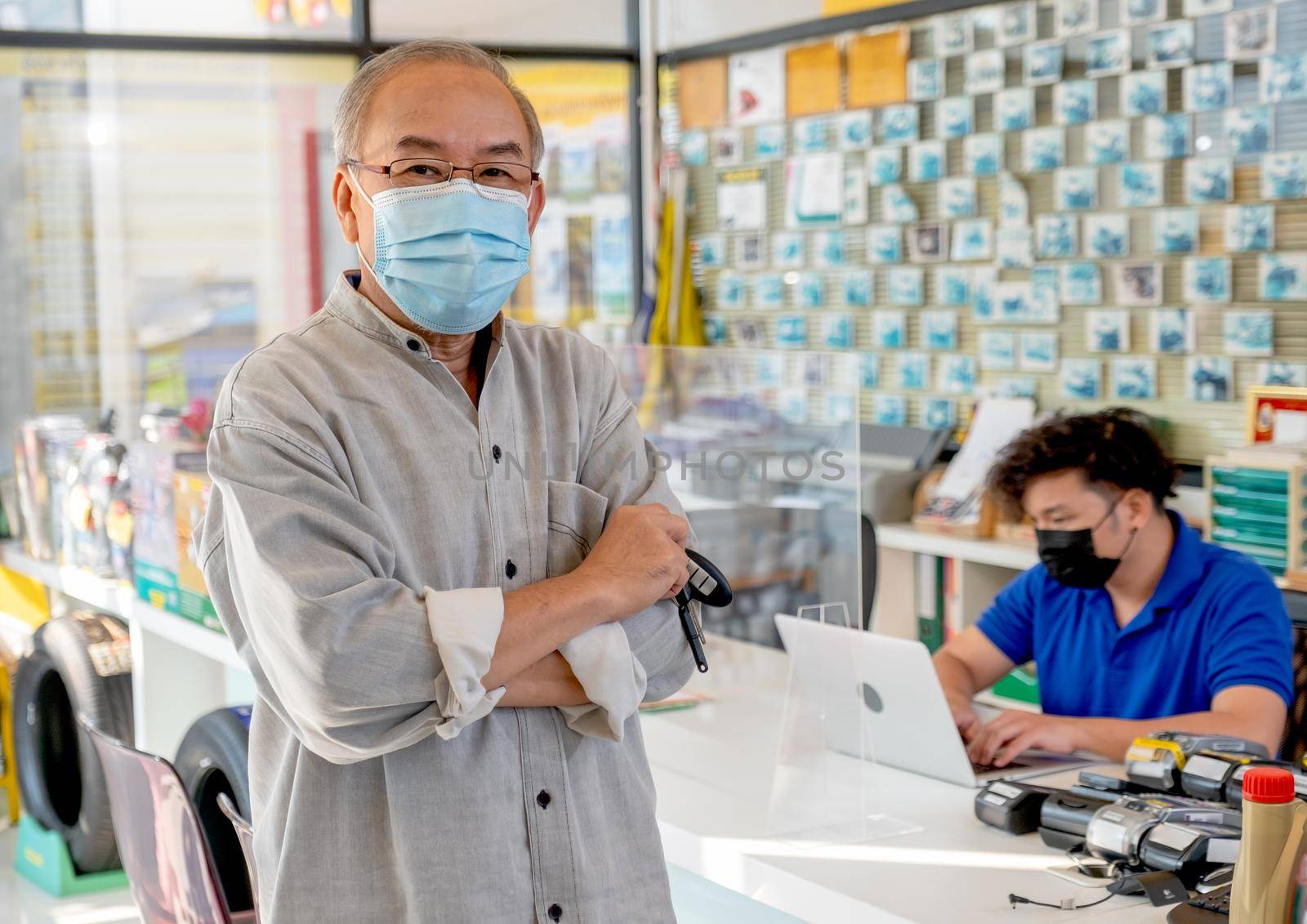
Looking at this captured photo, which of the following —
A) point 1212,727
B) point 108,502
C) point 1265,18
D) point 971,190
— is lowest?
point 1212,727

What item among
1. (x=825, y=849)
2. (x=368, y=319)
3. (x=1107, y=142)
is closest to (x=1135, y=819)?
(x=825, y=849)

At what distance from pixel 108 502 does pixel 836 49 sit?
316 cm

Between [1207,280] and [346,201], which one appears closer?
[346,201]

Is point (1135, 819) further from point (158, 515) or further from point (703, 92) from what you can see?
point (703, 92)

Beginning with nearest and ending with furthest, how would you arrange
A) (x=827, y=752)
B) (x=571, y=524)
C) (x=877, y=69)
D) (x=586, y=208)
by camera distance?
(x=571, y=524) < (x=827, y=752) < (x=877, y=69) < (x=586, y=208)

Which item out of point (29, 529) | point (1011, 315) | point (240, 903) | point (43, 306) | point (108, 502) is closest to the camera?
point (240, 903)

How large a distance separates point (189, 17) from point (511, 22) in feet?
4.20

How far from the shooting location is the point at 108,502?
11.6ft

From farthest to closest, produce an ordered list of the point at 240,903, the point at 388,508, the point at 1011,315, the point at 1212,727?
the point at 1011,315 → the point at 240,903 → the point at 1212,727 → the point at 388,508

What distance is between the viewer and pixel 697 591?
1.58 m

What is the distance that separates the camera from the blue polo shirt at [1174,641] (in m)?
2.56

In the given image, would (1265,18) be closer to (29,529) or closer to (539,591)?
(539,591)

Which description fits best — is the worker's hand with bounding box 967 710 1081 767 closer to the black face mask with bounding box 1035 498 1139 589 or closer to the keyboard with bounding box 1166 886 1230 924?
the black face mask with bounding box 1035 498 1139 589

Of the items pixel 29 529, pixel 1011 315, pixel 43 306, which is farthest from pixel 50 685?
pixel 1011 315
